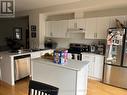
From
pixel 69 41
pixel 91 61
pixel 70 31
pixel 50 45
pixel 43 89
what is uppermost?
pixel 70 31

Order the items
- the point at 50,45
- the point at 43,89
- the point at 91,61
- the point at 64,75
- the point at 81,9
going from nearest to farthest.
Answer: the point at 43,89 → the point at 64,75 → the point at 91,61 → the point at 81,9 → the point at 50,45

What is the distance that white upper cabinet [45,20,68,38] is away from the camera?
5.01 meters

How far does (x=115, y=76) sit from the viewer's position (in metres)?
3.59

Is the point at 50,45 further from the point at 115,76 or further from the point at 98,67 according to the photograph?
the point at 115,76

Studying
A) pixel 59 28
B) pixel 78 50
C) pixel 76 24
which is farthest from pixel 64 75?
pixel 59 28

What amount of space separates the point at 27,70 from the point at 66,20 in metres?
2.43

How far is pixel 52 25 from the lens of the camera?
5.36m

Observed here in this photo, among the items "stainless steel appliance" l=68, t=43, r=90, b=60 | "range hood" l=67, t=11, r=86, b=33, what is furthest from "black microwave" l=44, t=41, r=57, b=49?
"range hood" l=67, t=11, r=86, b=33

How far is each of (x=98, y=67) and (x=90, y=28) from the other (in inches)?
54.7

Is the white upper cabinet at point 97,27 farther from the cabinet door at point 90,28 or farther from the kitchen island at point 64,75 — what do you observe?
the kitchen island at point 64,75

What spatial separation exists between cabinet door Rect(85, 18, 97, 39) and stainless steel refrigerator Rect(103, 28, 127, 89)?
73cm

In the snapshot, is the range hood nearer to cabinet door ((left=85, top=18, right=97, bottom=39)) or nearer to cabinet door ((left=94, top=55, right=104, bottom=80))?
cabinet door ((left=85, top=18, right=97, bottom=39))

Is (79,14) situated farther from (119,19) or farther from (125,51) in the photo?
(125,51)

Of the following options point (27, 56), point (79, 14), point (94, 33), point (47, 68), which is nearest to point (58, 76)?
point (47, 68)
